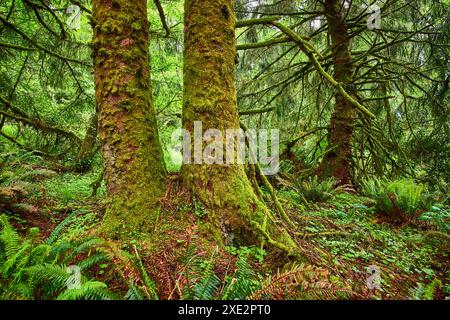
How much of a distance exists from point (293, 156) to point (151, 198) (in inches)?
183

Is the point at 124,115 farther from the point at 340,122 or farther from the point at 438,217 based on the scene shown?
the point at 340,122

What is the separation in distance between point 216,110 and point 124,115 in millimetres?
908

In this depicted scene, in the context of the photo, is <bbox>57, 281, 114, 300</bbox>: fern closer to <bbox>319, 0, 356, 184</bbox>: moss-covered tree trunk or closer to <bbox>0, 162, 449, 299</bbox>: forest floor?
<bbox>0, 162, 449, 299</bbox>: forest floor

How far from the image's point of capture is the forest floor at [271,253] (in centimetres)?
202

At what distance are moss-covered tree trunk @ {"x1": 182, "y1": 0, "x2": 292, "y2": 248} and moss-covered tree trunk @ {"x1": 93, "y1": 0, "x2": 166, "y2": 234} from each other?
46 cm

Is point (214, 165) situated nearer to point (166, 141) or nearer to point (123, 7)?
point (123, 7)

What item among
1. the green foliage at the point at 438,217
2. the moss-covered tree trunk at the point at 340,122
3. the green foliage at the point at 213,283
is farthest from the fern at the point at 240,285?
the moss-covered tree trunk at the point at 340,122

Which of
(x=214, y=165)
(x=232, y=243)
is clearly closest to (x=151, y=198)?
(x=214, y=165)

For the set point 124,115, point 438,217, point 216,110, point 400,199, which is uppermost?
point 216,110

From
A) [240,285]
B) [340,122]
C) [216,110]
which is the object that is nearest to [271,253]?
[240,285]

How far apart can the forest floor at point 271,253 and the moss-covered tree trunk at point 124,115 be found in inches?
9.6

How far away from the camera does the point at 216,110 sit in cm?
295

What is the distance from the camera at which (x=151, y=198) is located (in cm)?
273

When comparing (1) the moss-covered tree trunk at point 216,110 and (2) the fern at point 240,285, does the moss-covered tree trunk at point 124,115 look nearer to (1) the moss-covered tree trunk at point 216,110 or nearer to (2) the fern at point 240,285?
(1) the moss-covered tree trunk at point 216,110
